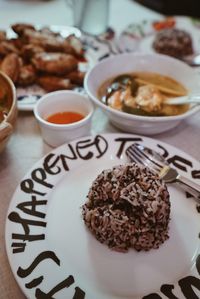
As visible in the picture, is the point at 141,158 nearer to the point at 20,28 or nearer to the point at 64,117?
the point at 64,117

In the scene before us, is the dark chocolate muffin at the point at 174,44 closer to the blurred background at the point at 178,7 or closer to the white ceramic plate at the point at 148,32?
the white ceramic plate at the point at 148,32

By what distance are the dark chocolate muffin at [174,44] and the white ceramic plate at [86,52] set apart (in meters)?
0.23

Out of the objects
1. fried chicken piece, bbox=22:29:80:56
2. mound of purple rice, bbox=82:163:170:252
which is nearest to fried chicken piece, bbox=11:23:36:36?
fried chicken piece, bbox=22:29:80:56

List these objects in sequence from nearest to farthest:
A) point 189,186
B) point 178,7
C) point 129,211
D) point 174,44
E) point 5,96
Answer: point 129,211, point 189,186, point 5,96, point 174,44, point 178,7

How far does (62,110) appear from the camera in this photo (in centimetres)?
123

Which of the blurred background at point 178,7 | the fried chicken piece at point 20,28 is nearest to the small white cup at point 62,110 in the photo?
the fried chicken piece at point 20,28

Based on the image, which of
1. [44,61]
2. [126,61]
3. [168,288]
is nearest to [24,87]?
[44,61]

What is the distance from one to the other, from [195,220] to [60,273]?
0.38 m

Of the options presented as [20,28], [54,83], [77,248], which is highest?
[20,28]

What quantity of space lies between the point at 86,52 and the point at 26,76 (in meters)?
0.33

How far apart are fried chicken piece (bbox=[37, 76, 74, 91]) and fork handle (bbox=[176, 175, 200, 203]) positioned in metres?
0.60

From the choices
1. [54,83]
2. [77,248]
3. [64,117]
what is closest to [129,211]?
[77,248]

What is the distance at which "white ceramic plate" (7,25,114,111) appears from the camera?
4.18 feet

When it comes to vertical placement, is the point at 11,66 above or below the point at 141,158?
above
